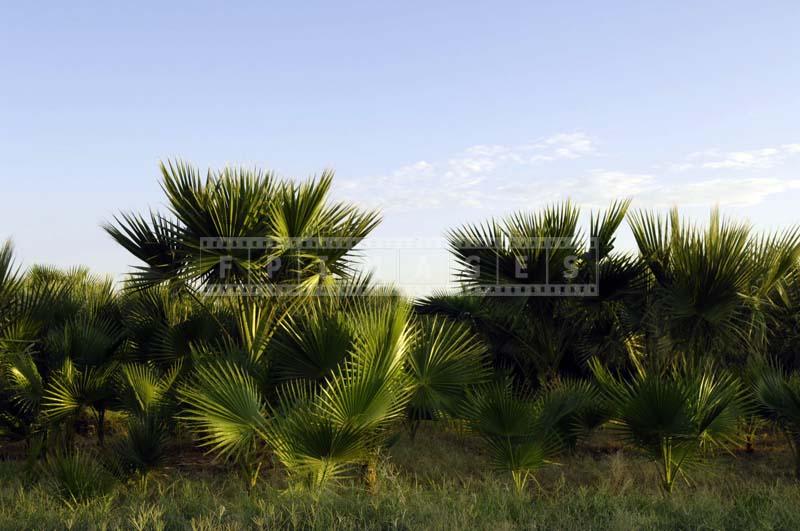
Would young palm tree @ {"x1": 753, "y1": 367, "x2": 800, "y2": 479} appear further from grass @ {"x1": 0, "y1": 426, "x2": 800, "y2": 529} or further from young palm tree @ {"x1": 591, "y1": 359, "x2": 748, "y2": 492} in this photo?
young palm tree @ {"x1": 591, "y1": 359, "x2": 748, "y2": 492}

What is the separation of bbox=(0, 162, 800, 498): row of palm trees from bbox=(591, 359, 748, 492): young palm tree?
2cm

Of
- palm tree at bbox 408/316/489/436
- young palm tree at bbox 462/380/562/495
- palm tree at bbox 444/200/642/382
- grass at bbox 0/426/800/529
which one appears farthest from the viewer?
palm tree at bbox 444/200/642/382

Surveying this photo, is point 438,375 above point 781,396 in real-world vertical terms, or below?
above

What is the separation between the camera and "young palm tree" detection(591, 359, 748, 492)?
6852 mm

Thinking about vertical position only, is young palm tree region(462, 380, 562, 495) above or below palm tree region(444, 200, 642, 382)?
below

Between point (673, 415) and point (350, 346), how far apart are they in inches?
134

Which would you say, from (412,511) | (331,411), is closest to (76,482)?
(331,411)

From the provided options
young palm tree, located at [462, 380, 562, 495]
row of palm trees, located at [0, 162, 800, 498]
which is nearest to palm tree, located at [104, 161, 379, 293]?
row of palm trees, located at [0, 162, 800, 498]

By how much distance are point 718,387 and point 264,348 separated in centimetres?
540

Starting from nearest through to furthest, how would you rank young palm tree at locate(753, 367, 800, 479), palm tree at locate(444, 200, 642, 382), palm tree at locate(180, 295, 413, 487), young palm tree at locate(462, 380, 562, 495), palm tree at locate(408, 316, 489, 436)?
palm tree at locate(180, 295, 413, 487)
young palm tree at locate(462, 380, 562, 495)
palm tree at locate(408, 316, 489, 436)
young palm tree at locate(753, 367, 800, 479)
palm tree at locate(444, 200, 642, 382)

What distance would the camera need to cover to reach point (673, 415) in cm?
684

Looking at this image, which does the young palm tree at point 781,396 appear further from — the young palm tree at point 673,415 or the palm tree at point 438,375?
the palm tree at point 438,375

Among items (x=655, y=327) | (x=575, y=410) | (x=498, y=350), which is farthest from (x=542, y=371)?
(x=575, y=410)

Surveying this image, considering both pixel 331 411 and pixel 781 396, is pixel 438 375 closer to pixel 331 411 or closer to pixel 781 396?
pixel 331 411
